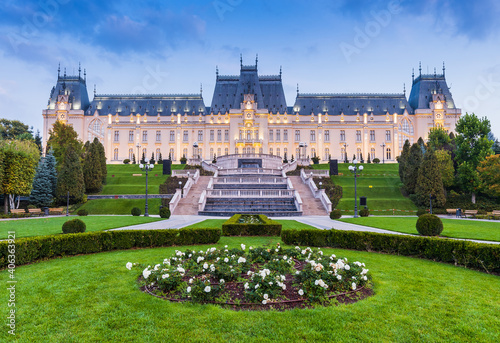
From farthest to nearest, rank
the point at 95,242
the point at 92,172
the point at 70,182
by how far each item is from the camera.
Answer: the point at 92,172 < the point at 70,182 < the point at 95,242

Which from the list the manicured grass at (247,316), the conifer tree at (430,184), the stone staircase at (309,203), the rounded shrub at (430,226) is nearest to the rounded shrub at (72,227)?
the manicured grass at (247,316)

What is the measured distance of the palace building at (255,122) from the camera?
79812 mm

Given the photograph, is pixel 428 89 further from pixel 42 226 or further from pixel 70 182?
pixel 42 226

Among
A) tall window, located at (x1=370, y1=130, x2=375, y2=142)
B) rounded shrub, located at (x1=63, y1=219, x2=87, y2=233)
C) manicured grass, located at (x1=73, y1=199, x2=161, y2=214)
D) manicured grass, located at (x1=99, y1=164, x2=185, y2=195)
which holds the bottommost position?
manicured grass, located at (x1=73, y1=199, x2=161, y2=214)

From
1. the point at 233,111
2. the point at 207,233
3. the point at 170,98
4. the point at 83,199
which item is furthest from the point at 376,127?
the point at 207,233

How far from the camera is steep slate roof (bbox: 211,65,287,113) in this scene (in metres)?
81.6

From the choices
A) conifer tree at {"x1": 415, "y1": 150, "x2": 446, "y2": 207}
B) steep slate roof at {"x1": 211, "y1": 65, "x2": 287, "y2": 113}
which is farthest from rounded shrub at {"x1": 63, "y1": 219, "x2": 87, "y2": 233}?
A: steep slate roof at {"x1": 211, "y1": 65, "x2": 287, "y2": 113}

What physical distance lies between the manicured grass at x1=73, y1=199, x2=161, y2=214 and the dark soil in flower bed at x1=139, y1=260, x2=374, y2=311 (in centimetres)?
2589

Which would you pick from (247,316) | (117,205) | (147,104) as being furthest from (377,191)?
(147,104)

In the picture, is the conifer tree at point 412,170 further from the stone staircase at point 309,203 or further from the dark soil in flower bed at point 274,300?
the dark soil in flower bed at point 274,300

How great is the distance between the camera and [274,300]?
614cm

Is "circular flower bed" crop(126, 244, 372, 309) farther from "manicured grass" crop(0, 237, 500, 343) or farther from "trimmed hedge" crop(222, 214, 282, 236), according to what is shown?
"trimmed hedge" crop(222, 214, 282, 236)

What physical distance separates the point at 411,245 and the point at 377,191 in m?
30.8

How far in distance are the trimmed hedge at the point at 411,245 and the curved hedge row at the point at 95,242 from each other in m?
4.43
